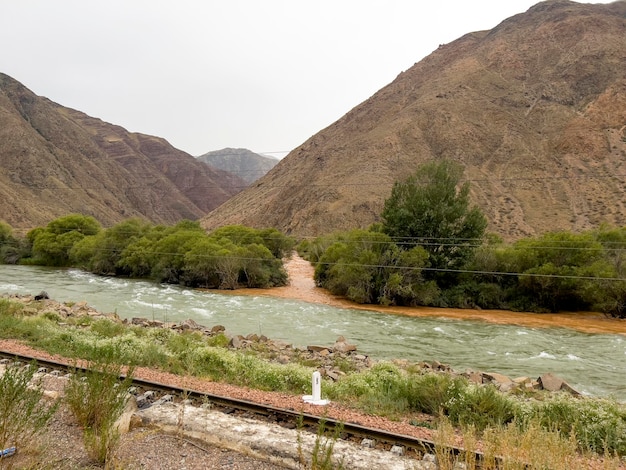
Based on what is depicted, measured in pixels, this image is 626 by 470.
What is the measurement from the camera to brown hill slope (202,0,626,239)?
225 feet

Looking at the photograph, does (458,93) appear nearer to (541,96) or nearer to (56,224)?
(541,96)

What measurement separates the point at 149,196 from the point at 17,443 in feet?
548

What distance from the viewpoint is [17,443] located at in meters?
5.34

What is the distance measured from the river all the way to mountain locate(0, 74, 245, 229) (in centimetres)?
6892

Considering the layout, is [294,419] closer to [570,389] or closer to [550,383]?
[550,383]

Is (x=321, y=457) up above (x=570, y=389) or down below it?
above

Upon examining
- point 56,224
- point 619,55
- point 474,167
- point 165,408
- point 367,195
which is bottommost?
point 165,408

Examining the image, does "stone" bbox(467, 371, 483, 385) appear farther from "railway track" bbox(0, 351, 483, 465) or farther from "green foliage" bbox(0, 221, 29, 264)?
"green foliage" bbox(0, 221, 29, 264)

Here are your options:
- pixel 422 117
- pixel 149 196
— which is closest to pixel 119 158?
pixel 149 196

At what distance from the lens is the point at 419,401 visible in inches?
350

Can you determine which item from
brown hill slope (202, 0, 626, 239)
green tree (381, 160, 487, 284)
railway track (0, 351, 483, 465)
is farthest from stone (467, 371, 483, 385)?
brown hill slope (202, 0, 626, 239)

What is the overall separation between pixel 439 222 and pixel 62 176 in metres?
109

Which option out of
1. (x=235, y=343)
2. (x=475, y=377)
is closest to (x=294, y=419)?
(x=475, y=377)

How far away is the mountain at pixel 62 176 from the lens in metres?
101
